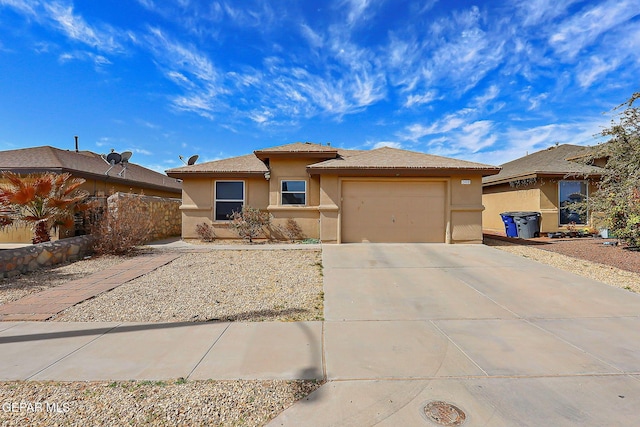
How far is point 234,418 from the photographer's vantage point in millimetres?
2348

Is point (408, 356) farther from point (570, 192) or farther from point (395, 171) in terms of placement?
point (570, 192)

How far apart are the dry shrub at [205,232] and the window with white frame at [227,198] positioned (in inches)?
21.0

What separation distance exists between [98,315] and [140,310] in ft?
1.84

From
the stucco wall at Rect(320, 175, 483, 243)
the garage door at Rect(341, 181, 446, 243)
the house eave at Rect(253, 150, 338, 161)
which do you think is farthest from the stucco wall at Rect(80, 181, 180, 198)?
the garage door at Rect(341, 181, 446, 243)

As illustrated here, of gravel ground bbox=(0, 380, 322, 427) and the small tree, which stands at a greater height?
the small tree

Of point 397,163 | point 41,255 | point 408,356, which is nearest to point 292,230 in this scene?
point 397,163

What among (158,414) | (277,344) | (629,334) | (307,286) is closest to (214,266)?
(307,286)

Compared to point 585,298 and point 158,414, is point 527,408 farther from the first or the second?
point 585,298

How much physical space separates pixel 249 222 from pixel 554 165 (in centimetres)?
1520

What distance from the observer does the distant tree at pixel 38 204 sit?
26.3ft

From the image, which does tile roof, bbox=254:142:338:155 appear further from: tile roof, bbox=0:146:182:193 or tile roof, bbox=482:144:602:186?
tile roof, bbox=482:144:602:186

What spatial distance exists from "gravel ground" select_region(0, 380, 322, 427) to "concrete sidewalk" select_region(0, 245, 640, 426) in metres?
0.14

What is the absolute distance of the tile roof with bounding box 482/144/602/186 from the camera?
1331 cm

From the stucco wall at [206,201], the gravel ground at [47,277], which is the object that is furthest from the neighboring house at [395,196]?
the gravel ground at [47,277]
